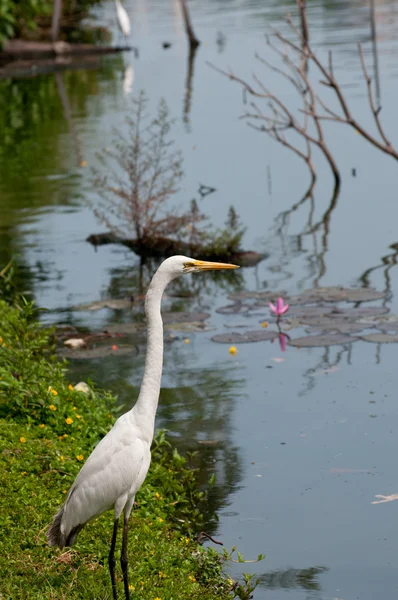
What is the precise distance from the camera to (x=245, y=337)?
790cm

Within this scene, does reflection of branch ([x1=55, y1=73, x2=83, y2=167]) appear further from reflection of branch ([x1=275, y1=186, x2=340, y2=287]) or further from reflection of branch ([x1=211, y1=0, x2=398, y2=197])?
reflection of branch ([x1=275, y1=186, x2=340, y2=287])

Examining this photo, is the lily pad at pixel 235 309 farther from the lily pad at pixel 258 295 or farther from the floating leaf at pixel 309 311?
the floating leaf at pixel 309 311

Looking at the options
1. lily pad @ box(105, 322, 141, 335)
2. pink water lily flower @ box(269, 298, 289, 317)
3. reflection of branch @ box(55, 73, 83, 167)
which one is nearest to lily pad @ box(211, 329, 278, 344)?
pink water lily flower @ box(269, 298, 289, 317)

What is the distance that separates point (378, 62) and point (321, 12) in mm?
17806

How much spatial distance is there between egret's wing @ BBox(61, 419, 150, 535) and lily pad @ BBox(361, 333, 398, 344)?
3.88 meters

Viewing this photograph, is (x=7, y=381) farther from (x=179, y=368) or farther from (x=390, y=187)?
(x=390, y=187)

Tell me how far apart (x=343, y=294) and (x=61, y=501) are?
438 centimetres

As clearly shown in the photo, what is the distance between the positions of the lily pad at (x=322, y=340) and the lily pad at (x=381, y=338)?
0.33 feet

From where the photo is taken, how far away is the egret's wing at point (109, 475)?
390 centimetres

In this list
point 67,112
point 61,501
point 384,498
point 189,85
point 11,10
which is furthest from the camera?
point 189,85

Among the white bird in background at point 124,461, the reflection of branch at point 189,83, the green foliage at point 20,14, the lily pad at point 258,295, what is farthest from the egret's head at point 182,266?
the green foliage at point 20,14

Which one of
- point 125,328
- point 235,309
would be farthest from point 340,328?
point 125,328

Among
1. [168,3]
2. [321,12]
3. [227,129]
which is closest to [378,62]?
[227,129]

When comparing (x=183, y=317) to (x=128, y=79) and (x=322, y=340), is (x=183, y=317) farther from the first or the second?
(x=128, y=79)
